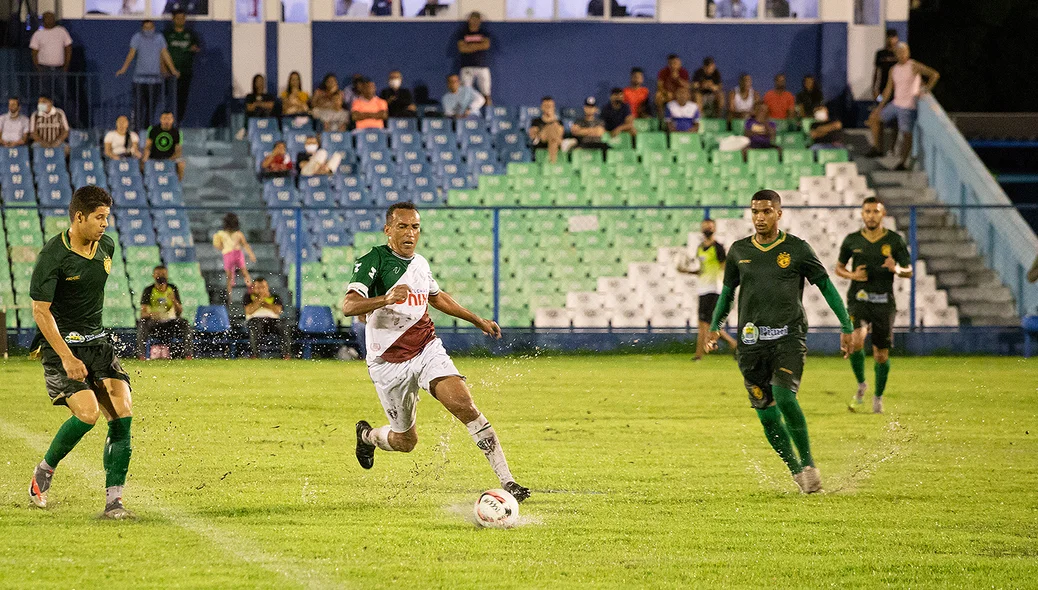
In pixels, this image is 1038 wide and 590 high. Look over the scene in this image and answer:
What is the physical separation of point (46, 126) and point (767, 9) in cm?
1438

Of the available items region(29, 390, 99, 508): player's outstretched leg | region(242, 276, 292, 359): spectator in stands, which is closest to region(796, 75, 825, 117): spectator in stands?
region(242, 276, 292, 359): spectator in stands

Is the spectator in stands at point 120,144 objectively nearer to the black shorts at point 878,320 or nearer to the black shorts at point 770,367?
the black shorts at point 878,320

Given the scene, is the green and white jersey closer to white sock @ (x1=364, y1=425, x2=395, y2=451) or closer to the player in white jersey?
the player in white jersey

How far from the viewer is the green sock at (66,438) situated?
27.3ft

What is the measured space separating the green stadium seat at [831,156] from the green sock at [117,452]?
1866cm

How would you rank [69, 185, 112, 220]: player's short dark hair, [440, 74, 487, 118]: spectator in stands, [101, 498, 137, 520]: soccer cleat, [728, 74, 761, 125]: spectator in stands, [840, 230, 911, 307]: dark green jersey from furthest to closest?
[728, 74, 761, 125]: spectator in stands → [440, 74, 487, 118]: spectator in stands → [840, 230, 911, 307]: dark green jersey → [101, 498, 137, 520]: soccer cleat → [69, 185, 112, 220]: player's short dark hair

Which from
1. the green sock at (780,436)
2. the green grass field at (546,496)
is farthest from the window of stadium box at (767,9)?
the green sock at (780,436)

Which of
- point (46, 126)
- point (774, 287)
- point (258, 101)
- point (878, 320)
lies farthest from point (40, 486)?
point (258, 101)

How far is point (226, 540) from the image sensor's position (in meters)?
7.66

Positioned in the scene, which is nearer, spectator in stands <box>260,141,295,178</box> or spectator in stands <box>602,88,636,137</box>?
spectator in stands <box>260,141,295,178</box>

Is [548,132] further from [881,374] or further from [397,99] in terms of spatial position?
[881,374]

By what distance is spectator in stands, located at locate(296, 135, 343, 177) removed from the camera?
23391 millimetres

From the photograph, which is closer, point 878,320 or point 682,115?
point 878,320

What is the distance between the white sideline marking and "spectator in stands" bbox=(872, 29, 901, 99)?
1986 centimetres
